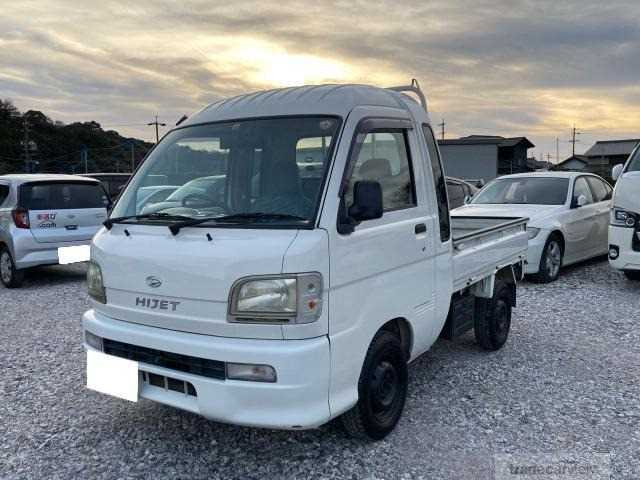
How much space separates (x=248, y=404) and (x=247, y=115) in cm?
177

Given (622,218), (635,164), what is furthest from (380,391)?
(635,164)

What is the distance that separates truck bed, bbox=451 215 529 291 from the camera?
427cm

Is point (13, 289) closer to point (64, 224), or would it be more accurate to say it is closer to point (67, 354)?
point (64, 224)

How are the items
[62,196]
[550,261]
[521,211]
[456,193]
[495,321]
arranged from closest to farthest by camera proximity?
[495,321]
[550,261]
[521,211]
[62,196]
[456,193]

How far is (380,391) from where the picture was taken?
336 centimetres

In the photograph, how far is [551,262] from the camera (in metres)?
8.12

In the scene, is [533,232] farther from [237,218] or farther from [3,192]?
[3,192]

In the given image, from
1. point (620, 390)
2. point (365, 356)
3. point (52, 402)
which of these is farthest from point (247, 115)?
point (620, 390)

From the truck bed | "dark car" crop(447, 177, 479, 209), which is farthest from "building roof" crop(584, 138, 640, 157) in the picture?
the truck bed

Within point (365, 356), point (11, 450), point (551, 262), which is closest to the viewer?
point (365, 356)

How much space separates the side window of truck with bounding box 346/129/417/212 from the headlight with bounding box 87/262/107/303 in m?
1.54

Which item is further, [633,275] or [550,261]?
[633,275]

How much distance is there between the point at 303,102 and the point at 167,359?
1.69 meters

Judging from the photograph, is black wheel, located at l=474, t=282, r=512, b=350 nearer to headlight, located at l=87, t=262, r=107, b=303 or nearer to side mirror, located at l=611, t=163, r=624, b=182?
headlight, located at l=87, t=262, r=107, b=303
